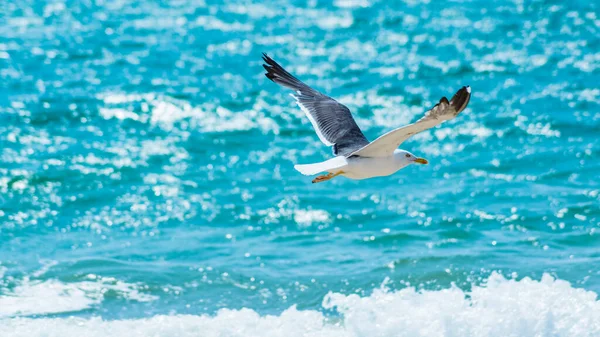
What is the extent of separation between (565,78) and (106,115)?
8.12m

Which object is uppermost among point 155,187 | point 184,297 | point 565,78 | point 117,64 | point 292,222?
point 117,64

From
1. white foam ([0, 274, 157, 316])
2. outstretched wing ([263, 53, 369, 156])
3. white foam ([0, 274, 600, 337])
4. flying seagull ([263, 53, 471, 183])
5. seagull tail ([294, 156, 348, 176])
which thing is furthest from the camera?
white foam ([0, 274, 157, 316])

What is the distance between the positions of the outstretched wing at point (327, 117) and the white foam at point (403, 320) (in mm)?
1932

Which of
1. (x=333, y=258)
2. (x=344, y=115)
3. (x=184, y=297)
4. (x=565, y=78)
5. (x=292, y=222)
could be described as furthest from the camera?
(x=565, y=78)

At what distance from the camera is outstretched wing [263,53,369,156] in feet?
28.3

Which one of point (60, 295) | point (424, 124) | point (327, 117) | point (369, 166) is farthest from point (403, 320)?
point (60, 295)

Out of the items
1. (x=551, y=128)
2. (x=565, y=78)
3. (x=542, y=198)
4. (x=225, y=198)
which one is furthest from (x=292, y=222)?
(x=565, y=78)

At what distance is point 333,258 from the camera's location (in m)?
11.5

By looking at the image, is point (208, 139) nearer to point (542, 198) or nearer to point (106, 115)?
point (106, 115)

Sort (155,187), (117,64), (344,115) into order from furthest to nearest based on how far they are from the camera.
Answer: (117,64), (155,187), (344,115)

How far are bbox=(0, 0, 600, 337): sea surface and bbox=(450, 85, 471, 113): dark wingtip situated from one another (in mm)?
3399

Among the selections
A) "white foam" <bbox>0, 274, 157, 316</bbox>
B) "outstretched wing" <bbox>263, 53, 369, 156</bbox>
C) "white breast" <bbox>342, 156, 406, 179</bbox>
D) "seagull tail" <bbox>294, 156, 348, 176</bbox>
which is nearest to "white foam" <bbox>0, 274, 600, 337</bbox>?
"white foam" <bbox>0, 274, 157, 316</bbox>

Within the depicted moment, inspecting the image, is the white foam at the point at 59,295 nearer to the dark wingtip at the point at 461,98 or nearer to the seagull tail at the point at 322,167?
the seagull tail at the point at 322,167

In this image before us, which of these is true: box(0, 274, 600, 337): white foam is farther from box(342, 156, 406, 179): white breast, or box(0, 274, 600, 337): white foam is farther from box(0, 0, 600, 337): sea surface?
box(342, 156, 406, 179): white breast
